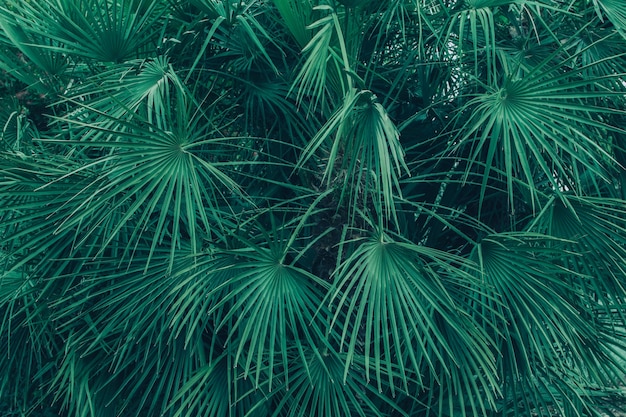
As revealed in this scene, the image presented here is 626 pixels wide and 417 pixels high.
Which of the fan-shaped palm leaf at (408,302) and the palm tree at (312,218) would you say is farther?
the palm tree at (312,218)

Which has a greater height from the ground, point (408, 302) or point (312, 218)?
point (312, 218)

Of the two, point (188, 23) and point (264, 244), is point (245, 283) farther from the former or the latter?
point (188, 23)

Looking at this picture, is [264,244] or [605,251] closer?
[605,251]

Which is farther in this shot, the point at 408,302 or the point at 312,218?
the point at 312,218

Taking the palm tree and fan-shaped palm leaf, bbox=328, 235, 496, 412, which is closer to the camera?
fan-shaped palm leaf, bbox=328, 235, 496, 412

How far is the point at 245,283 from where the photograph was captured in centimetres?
233

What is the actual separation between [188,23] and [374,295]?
162 centimetres

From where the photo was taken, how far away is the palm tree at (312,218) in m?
2.30

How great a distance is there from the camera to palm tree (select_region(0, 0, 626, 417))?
230 centimetres

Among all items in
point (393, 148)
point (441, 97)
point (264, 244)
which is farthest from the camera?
point (441, 97)

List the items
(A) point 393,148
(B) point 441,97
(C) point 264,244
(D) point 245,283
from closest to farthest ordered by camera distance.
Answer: (A) point 393,148 → (D) point 245,283 → (C) point 264,244 → (B) point 441,97

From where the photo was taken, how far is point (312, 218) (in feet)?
9.53

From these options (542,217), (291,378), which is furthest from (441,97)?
(291,378)

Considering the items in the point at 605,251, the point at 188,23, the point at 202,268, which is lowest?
the point at 202,268
